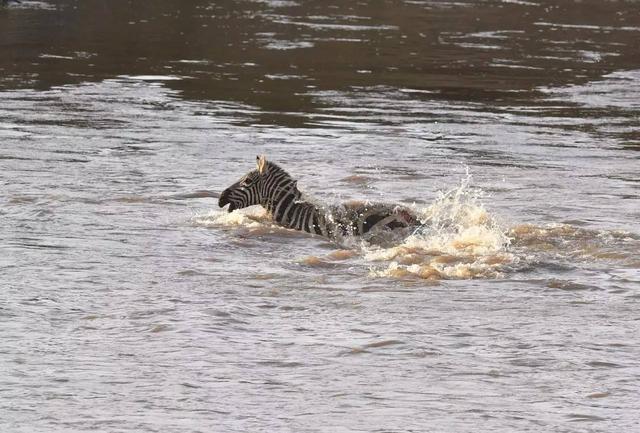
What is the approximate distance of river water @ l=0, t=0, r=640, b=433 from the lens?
8562 millimetres

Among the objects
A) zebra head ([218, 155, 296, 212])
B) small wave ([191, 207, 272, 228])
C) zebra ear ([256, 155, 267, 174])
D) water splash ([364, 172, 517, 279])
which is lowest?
small wave ([191, 207, 272, 228])

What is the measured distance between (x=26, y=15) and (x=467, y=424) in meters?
29.5

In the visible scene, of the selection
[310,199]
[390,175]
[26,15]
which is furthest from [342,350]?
[26,15]

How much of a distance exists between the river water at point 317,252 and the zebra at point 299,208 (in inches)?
8.6

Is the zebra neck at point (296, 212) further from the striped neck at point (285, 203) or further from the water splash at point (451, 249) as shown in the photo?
the water splash at point (451, 249)

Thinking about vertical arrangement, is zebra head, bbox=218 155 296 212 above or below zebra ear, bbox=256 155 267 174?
below

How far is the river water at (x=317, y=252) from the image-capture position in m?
8.56

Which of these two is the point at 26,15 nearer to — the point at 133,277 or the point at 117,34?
the point at 117,34

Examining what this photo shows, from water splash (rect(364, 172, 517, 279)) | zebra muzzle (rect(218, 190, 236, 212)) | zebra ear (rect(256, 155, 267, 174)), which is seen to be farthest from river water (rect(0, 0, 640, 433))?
zebra ear (rect(256, 155, 267, 174))

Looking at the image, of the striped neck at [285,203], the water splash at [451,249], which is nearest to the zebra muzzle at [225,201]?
the striped neck at [285,203]

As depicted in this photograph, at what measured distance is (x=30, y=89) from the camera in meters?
23.3

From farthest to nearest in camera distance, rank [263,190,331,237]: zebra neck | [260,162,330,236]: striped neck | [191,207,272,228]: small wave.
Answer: [191,207,272,228]: small wave → [260,162,330,236]: striped neck → [263,190,331,237]: zebra neck

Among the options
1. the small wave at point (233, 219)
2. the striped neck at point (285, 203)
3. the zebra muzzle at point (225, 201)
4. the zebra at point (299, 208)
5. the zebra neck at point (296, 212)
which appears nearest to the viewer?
the zebra at point (299, 208)

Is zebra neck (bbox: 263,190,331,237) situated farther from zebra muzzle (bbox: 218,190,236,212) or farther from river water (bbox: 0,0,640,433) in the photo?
zebra muzzle (bbox: 218,190,236,212)
